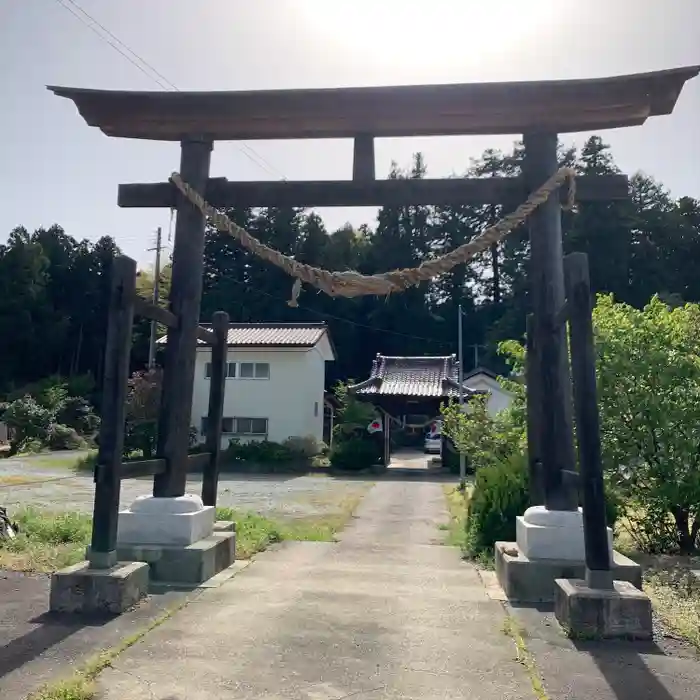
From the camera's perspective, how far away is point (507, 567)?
5.08m

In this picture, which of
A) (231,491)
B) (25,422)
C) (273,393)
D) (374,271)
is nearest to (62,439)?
(25,422)

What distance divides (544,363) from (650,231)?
38.1m

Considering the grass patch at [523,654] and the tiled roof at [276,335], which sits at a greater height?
the tiled roof at [276,335]

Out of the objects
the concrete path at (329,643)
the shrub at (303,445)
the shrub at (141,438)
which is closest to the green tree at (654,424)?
the concrete path at (329,643)

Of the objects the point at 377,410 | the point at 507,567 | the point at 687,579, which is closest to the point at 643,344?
the point at 687,579

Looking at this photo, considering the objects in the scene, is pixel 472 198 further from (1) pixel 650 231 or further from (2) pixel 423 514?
(1) pixel 650 231

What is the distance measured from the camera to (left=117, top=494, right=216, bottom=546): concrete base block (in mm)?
5387

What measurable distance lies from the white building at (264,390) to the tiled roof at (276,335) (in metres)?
0.04

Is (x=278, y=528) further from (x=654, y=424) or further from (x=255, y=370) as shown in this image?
(x=255, y=370)

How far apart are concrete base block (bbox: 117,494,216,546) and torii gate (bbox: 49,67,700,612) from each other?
18cm

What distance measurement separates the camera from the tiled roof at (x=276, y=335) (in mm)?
27562

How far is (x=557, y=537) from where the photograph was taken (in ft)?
16.6

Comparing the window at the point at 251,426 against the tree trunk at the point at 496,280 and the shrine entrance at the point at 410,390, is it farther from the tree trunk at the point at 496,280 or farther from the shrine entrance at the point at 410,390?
the tree trunk at the point at 496,280

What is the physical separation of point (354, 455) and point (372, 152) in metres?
19.5
